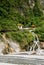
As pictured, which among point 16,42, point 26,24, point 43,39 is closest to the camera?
point 16,42

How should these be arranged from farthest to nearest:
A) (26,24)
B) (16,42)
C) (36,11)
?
(36,11) → (26,24) → (16,42)

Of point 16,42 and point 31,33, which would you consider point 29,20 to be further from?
point 16,42

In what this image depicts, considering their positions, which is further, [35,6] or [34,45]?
[35,6]

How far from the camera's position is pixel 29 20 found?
60562 mm

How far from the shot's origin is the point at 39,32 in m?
48.4

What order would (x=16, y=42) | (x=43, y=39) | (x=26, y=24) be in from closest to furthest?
(x=16, y=42) < (x=43, y=39) < (x=26, y=24)

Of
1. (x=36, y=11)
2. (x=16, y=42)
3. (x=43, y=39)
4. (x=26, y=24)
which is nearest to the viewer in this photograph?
(x=16, y=42)

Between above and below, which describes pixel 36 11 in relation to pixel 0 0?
below

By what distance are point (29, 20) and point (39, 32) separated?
12442mm

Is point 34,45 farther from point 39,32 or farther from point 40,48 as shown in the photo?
point 39,32

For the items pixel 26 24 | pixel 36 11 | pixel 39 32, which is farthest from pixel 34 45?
pixel 36 11

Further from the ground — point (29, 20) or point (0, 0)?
point (0, 0)

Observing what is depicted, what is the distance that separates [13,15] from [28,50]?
1810 centimetres

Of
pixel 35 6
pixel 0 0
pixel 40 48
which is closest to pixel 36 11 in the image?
pixel 35 6
